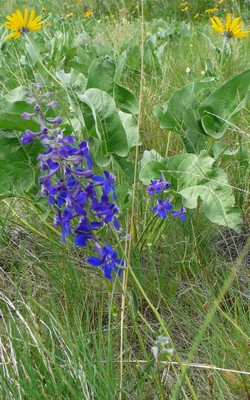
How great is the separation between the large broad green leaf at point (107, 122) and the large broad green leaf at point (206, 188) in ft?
0.44

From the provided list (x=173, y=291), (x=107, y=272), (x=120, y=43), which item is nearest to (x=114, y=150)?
(x=173, y=291)

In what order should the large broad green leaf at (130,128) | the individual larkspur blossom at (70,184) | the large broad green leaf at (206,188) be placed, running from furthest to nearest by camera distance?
the large broad green leaf at (130,128) < the large broad green leaf at (206,188) < the individual larkspur blossom at (70,184)

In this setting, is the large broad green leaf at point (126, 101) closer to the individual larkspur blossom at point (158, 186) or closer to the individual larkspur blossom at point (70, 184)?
the individual larkspur blossom at point (158, 186)

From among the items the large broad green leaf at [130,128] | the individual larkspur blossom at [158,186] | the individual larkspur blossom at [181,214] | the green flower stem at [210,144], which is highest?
the large broad green leaf at [130,128]

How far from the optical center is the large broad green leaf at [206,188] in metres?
1.41

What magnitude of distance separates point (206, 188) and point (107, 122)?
295mm

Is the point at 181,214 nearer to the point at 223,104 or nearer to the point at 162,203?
the point at 162,203

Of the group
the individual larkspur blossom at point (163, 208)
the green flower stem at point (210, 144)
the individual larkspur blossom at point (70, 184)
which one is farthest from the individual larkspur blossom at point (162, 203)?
the individual larkspur blossom at point (70, 184)

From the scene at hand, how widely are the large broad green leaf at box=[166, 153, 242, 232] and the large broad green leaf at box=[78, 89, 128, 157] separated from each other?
13 cm

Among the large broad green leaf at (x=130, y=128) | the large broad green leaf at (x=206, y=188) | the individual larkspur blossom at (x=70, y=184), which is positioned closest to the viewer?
the individual larkspur blossom at (x=70, y=184)

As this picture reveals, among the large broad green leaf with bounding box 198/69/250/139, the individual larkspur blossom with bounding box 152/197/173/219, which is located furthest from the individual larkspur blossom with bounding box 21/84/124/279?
the large broad green leaf with bounding box 198/69/250/139

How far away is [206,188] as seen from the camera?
144cm

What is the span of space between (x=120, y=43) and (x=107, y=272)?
2852 mm

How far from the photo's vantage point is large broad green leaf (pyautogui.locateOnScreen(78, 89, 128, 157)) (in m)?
1.47
